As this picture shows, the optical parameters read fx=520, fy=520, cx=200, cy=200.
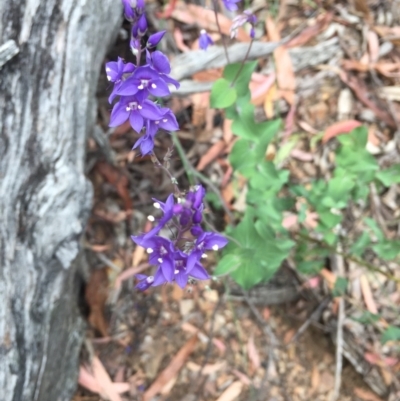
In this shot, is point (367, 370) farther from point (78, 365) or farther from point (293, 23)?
point (293, 23)

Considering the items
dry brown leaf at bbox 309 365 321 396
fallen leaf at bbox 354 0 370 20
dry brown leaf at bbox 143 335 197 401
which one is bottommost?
dry brown leaf at bbox 309 365 321 396

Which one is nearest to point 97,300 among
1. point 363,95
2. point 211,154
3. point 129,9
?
point 211,154

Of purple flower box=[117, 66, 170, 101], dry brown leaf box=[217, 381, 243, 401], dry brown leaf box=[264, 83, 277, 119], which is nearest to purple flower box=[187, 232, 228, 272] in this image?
purple flower box=[117, 66, 170, 101]

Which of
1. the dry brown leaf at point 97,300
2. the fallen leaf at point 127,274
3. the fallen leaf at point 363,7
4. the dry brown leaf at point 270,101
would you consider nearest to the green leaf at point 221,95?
the dry brown leaf at point 270,101

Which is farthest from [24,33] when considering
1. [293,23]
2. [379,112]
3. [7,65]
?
[379,112]

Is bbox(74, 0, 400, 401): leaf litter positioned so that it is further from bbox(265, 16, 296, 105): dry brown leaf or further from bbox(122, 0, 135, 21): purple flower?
bbox(122, 0, 135, 21): purple flower

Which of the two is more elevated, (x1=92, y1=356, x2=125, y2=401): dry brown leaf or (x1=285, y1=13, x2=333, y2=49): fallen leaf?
(x1=285, y1=13, x2=333, y2=49): fallen leaf

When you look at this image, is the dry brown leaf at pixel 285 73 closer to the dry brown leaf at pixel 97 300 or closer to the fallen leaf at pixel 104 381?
the dry brown leaf at pixel 97 300
